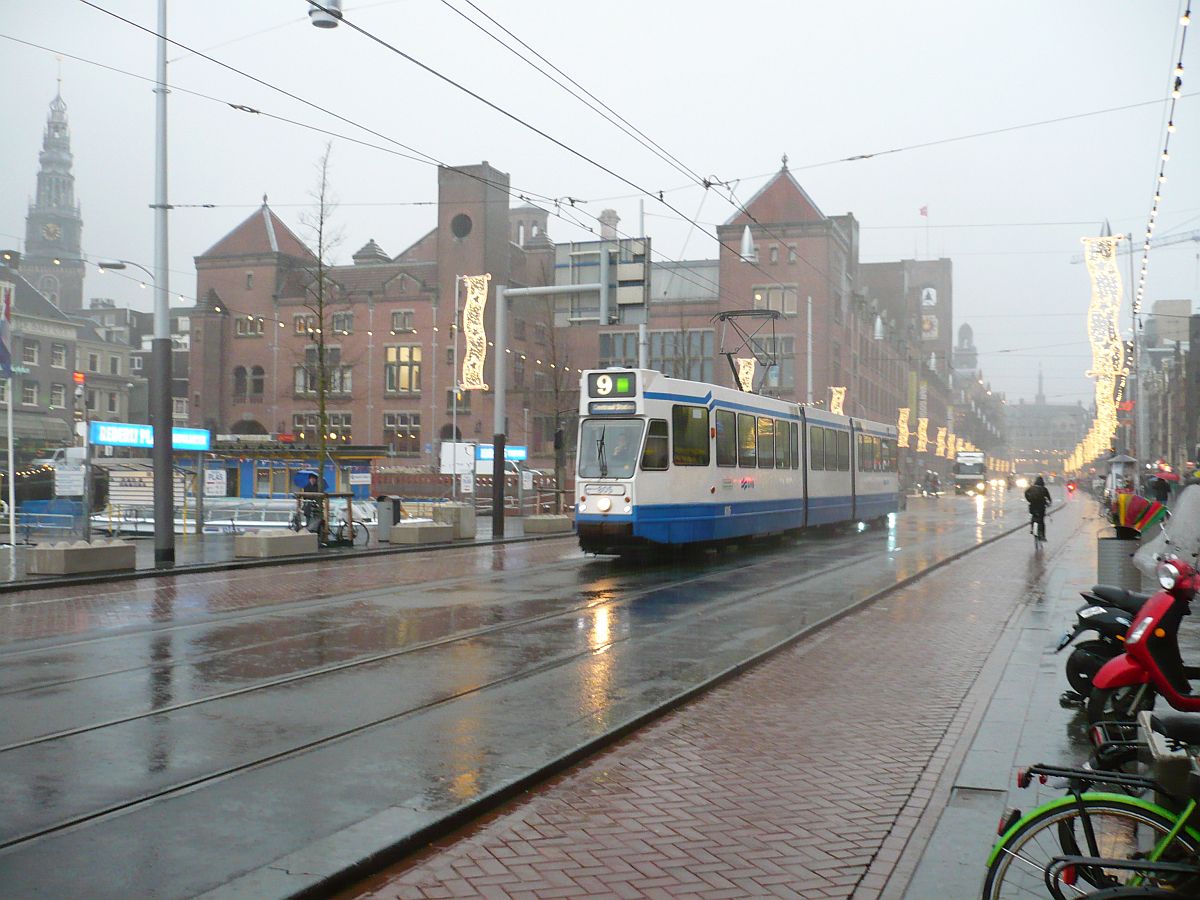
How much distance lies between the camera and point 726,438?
22.8 m

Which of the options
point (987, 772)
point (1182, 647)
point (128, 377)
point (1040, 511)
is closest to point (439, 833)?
point (987, 772)

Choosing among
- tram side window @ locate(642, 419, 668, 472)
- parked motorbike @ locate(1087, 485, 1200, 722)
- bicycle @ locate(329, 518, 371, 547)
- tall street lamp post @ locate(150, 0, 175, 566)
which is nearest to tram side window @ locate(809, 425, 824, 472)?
tram side window @ locate(642, 419, 668, 472)

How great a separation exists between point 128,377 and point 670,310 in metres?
41.4

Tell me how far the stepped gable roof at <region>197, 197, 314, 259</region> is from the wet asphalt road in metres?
61.0

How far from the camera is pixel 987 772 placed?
664 cm

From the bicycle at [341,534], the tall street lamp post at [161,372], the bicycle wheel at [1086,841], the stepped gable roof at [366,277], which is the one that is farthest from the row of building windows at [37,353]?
the bicycle wheel at [1086,841]

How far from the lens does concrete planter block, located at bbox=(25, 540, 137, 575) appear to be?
59.2ft

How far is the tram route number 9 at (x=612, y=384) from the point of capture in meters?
20.3

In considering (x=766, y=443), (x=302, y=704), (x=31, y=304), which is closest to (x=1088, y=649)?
(x=302, y=704)

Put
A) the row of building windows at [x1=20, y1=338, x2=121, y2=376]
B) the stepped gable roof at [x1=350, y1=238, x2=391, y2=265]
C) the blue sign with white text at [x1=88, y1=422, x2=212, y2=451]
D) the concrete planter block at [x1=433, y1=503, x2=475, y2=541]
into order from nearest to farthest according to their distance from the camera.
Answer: the blue sign with white text at [x1=88, y1=422, x2=212, y2=451], the concrete planter block at [x1=433, y1=503, x2=475, y2=541], the row of building windows at [x1=20, y1=338, x2=121, y2=376], the stepped gable roof at [x1=350, y1=238, x2=391, y2=265]

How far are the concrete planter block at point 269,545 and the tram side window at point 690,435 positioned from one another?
8.02 m

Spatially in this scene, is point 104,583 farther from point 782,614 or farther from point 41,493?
point 41,493

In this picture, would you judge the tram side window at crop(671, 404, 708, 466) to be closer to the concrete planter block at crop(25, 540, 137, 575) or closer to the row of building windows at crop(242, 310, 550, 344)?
the concrete planter block at crop(25, 540, 137, 575)

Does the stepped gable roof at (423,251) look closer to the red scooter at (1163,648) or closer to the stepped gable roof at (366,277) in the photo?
the stepped gable roof at (366,277)
